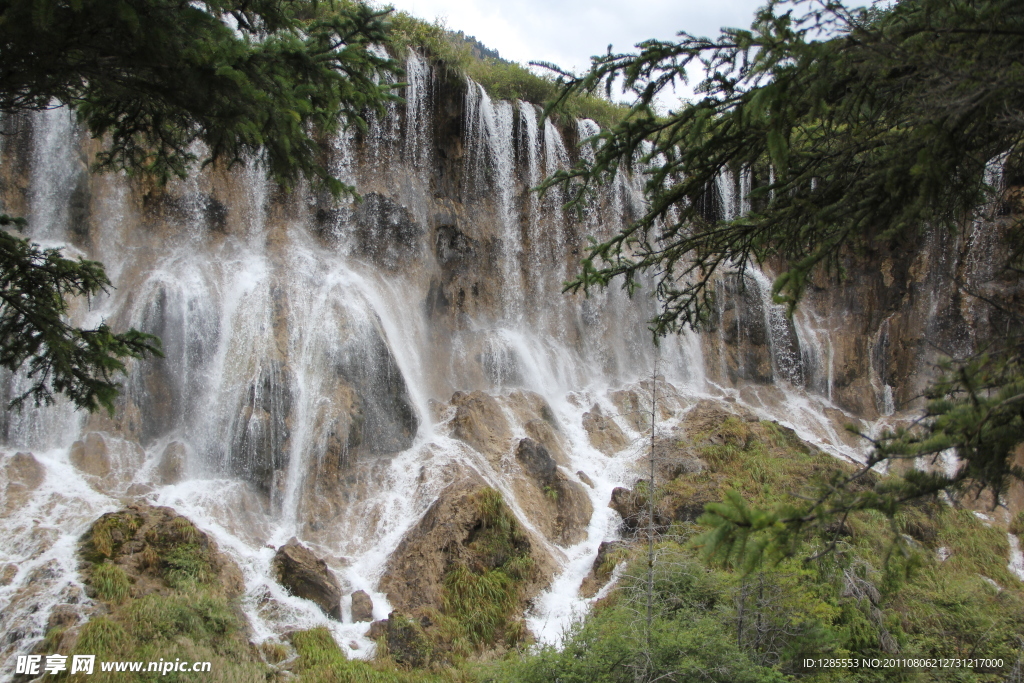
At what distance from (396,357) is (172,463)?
15.2 ft

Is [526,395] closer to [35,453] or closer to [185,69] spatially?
[35,453]

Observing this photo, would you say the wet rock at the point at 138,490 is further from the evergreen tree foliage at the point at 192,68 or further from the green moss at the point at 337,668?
the evergreen tree foliage at the point at 192,68

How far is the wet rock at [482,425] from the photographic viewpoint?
41.9ft

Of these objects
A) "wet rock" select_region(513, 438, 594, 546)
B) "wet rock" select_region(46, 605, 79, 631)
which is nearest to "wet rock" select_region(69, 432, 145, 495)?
"wet rock" select_region(46, 605, 79, 631)

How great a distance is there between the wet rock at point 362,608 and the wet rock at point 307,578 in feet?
0.63

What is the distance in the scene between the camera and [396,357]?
45.6 feet

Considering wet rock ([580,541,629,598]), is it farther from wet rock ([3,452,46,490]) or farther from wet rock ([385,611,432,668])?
wet rock ([3,452,46,490])

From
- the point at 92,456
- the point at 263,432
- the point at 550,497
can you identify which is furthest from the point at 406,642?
the point at 92,456

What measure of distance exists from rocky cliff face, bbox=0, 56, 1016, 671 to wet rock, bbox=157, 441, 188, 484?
40 millimetres

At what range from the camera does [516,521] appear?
10391 mm

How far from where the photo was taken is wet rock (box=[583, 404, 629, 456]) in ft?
48.8

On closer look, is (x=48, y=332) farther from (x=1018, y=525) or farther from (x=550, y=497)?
(x=1018, y=525)

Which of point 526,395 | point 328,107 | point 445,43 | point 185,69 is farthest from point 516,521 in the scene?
point 445,43

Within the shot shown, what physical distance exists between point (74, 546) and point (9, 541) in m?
0.82
